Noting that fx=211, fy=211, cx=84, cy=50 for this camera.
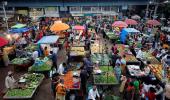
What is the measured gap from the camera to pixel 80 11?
41.4 m

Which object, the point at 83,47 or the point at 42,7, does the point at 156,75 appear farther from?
the point at 42,7

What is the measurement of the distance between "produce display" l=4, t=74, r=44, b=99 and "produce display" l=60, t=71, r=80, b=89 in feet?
5.89

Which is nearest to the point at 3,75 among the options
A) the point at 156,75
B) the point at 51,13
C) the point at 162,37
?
the point at 156,75

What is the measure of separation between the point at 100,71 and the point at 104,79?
113 cm

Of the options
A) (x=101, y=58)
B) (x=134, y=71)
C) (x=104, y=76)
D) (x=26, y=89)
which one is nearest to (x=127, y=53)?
(x=101, y=58)

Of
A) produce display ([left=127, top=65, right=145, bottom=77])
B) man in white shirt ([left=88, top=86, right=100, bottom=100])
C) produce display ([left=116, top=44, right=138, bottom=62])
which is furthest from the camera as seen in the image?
produce display ([left=116, top=44, right=138, bottom=62])

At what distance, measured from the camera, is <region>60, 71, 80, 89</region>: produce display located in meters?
12.2

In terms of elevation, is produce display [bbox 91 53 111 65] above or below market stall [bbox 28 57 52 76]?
above

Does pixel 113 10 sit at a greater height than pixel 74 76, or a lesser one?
greater

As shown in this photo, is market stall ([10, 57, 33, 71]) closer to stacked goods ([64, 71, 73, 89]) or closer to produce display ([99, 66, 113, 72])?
stacked goods ([64, 71, 73, 89])

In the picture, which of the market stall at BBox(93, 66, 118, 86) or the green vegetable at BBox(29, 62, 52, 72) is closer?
the market stall at BBox(93, 66, 118, 86)

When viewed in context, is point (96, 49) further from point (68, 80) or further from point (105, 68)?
point (68, 80)

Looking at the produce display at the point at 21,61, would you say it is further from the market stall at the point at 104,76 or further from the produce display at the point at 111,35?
the produce display at the point at 111,35

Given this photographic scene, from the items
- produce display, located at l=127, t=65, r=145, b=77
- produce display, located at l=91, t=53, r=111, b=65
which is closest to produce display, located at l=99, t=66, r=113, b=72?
produce display, located at l=91, t=53, r=111, b=65
